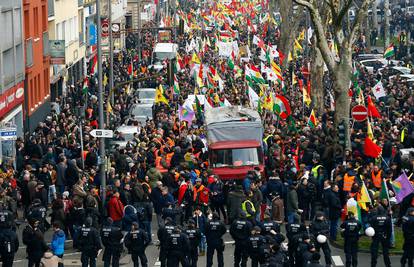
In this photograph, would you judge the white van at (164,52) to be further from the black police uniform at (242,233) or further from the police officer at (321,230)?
the police officer at (321,230)

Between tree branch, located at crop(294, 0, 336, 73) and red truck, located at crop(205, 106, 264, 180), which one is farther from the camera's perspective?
tree branch, located at crop(294, 0, 336, 73)

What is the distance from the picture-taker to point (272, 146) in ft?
131

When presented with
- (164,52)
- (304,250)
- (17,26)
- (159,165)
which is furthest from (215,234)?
(164,52)

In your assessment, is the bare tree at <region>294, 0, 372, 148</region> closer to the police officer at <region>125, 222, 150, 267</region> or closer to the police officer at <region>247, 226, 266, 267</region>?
the police officer at <region>247, 226, 266, 267</region>

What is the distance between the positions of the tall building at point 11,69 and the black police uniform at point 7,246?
13.6 m

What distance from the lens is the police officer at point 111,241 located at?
1121 inches

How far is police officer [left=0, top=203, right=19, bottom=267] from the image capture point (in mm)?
28281

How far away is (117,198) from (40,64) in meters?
27.5

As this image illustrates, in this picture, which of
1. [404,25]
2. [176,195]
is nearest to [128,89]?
[176,195]

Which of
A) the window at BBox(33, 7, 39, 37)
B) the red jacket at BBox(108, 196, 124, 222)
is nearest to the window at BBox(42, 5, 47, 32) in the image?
the window at BBox(33, 7, 39, 37)

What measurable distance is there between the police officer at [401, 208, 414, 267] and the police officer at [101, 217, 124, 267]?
238 inches

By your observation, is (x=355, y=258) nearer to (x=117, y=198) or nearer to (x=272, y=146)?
(x=117, y=198)

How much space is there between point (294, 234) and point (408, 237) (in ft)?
7.94

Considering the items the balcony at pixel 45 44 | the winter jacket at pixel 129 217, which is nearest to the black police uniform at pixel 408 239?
the winter jacket at pixel 129 217
